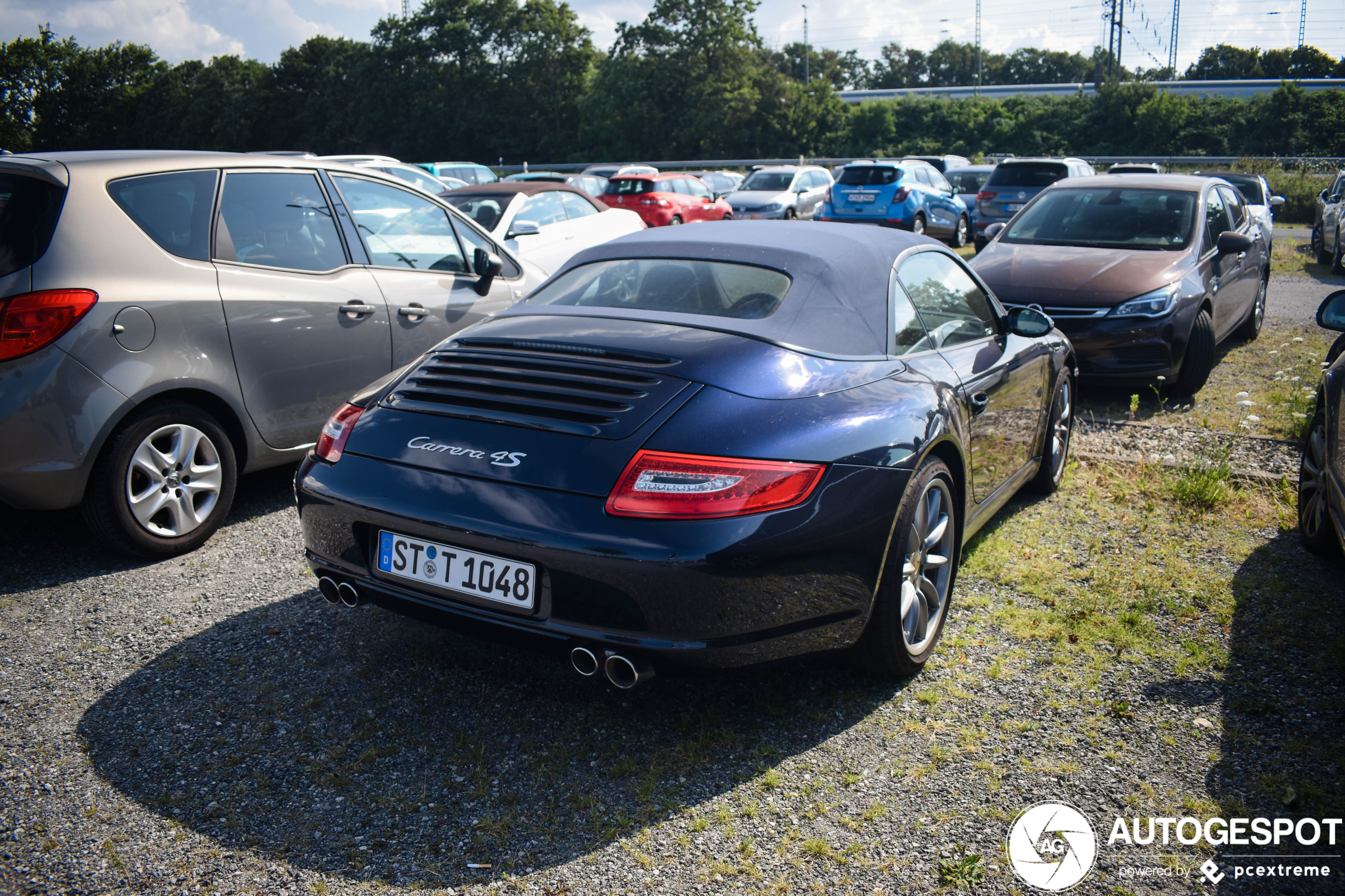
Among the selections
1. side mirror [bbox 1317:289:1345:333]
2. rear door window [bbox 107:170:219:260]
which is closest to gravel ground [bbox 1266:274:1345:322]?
side mirror [bbox 1317:289:1345:333]

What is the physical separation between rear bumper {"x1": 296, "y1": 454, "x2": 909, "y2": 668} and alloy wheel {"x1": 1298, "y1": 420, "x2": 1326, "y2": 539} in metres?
2.47

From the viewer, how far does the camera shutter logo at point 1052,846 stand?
232 centimetres

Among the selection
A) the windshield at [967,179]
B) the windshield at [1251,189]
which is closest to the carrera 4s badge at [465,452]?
the windshield at [1251,189]

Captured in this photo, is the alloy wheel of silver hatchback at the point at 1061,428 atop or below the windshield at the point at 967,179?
below

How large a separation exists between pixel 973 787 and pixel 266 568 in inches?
120

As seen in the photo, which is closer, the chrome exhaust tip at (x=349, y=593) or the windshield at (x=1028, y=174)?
the chrome exhaust tip at (x=349, y=593)

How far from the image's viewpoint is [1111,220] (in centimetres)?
795

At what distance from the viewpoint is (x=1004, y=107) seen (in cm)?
4791

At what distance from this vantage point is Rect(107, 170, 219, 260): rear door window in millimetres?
4184

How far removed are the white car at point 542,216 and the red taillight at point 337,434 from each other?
600cm

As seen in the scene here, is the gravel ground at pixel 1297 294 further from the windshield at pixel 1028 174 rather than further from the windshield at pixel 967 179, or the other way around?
the windshield at pixel 967 179

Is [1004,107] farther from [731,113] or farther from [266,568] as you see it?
[266,568]

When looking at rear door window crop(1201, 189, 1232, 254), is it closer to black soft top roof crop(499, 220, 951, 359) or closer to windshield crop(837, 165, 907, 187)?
black soft top roof crop(499, 220, 951, 359)

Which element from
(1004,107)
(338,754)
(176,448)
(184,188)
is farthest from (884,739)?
(1004,107)
